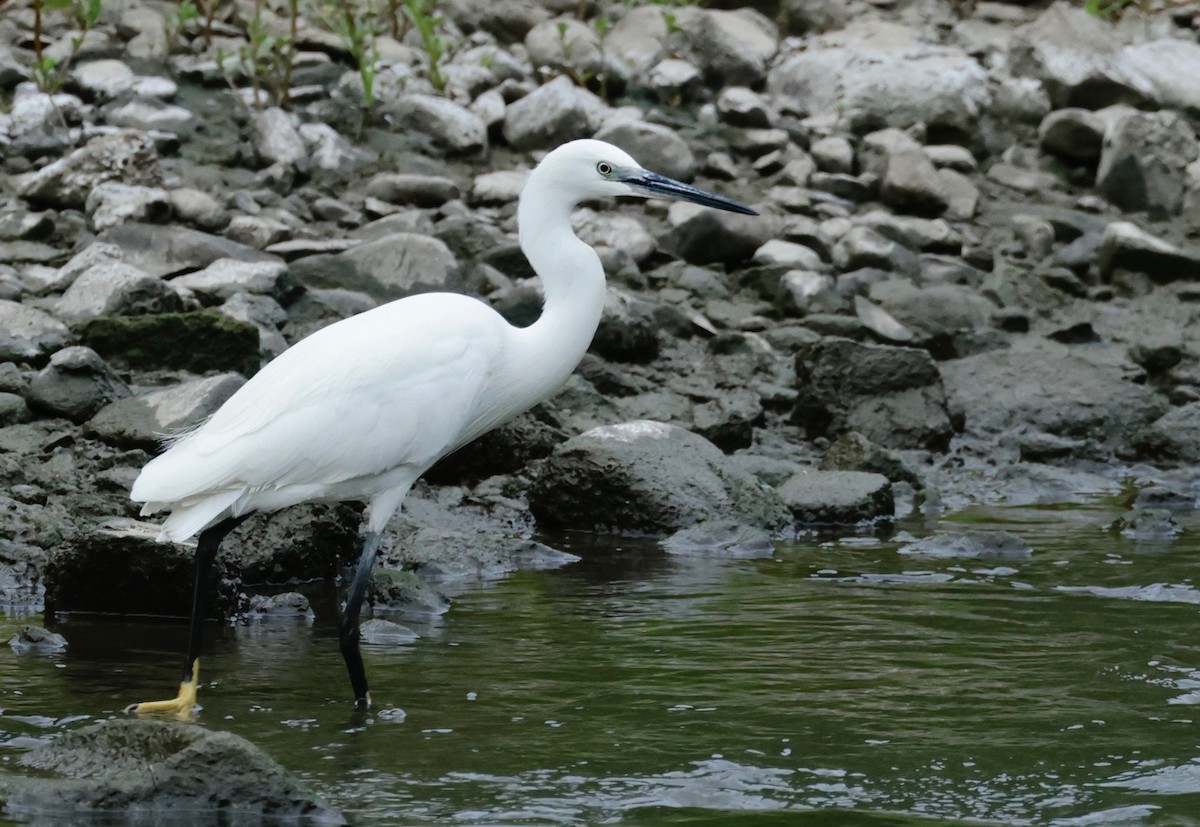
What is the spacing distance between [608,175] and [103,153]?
18.9ft

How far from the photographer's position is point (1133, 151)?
14047 mm

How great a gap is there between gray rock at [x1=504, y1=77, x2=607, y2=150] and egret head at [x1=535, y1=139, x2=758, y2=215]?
21.5 feet

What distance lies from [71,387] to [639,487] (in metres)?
2.82

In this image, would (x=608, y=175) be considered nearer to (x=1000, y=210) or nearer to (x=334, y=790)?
(x=334, y=790)

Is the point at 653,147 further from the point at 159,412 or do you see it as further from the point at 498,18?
the point at 159,412

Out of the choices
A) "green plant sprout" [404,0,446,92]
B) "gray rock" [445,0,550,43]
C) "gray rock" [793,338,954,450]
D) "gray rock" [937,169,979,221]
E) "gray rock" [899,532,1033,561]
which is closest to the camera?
"gray rock" [899,532,1033,561]

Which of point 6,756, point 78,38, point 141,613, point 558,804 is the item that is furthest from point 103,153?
point 558,804

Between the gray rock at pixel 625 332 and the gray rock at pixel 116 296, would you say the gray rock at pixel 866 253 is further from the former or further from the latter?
the gray rock at pixel 116 296

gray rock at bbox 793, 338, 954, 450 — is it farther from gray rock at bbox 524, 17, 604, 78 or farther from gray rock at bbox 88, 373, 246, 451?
gray rock at bbox 524, 17, 604, 78

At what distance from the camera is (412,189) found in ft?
38.9

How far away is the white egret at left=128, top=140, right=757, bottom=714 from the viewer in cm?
558

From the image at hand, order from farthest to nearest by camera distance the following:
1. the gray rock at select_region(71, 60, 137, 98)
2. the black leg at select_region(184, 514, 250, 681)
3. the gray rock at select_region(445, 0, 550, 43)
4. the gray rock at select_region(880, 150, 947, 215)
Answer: the gray rock at select_region(445, 0, 550, 43)
the gray rock at select_region(880, 150, 947, 215)
the gray rock at select_region(71, 60, 137, 98)
the black leg at select_region(184, 514, 250, 681)

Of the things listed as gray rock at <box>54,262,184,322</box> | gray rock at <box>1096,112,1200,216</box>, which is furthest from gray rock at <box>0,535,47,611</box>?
gray rock at <box>1096,112,1200,216</box>

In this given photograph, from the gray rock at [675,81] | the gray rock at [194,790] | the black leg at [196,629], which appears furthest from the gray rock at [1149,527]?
the gray rock at [675,81]
